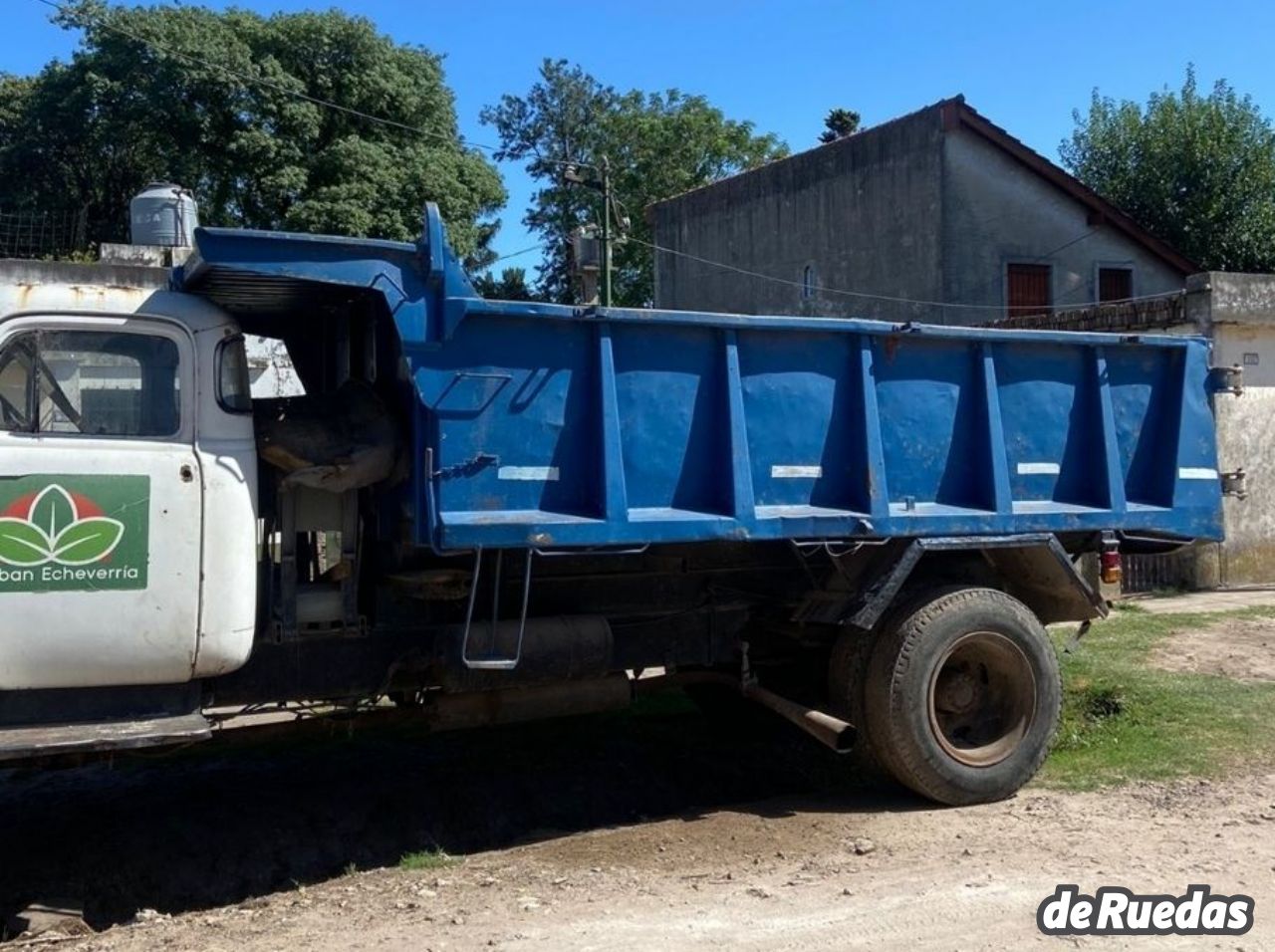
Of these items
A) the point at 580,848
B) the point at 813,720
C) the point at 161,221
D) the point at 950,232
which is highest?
the point at 950,232

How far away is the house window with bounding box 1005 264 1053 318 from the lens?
21953 millimetres

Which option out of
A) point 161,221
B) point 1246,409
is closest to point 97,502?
point 161,221

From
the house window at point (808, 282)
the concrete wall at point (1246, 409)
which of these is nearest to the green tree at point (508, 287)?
the house window at point (808, 282)

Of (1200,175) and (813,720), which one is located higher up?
(1200,175)

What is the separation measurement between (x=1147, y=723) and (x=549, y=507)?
4.07 m

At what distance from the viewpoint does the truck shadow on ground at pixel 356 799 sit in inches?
221

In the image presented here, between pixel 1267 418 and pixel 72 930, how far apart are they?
42.9 ft

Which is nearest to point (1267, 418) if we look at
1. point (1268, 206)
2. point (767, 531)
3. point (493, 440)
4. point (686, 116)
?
point (767, 531)

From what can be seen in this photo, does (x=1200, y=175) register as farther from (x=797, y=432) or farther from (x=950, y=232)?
(x=797, y=432)

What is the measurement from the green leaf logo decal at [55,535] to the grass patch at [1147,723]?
4748mm

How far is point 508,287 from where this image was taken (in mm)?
41312

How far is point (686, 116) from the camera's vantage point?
127 feet

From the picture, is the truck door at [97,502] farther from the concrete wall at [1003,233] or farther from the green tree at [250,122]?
the green tree at [250,122]

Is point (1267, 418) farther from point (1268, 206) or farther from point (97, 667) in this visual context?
point (1268, 206)
